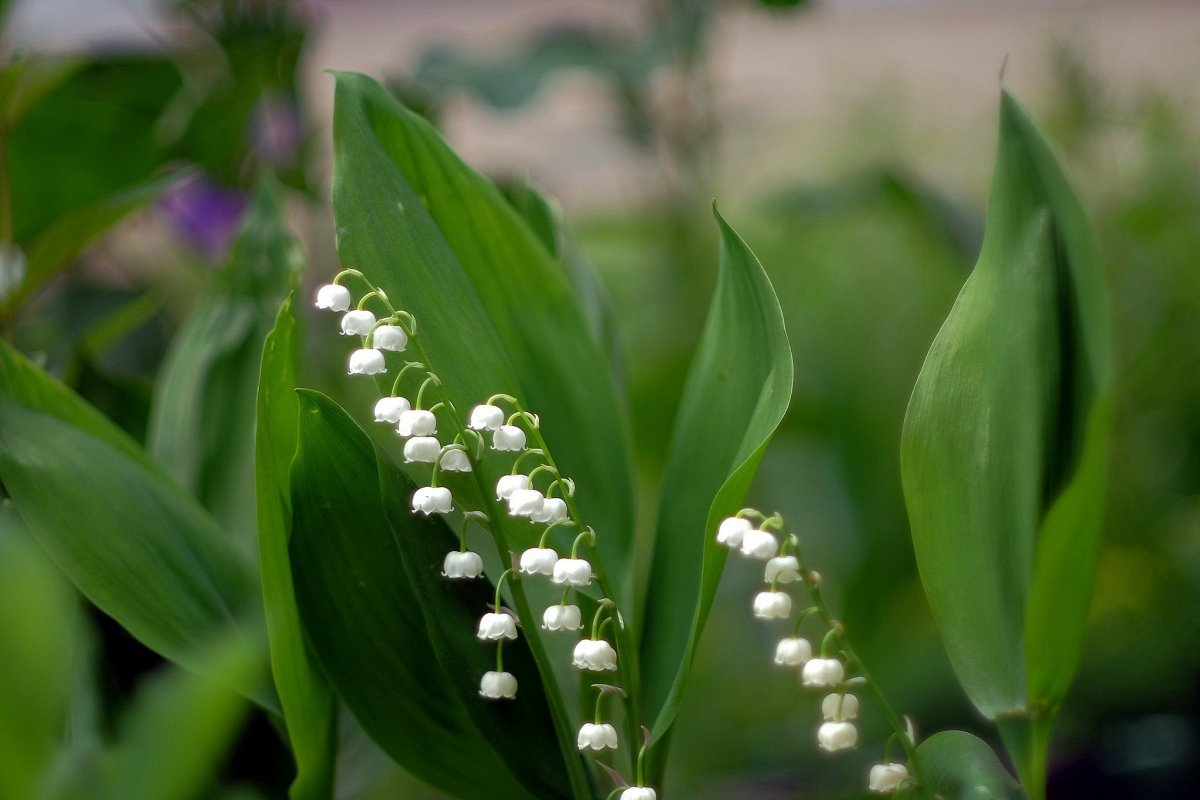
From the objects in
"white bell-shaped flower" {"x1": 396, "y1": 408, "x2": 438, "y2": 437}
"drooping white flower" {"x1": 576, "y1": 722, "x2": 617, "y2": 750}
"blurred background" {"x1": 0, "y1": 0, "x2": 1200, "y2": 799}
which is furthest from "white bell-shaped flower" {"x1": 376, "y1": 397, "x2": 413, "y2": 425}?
"blurred background" {"x1": 0, "y1": 0, "x2": 1200, "y2": 799}

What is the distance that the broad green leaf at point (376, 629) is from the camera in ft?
1.05

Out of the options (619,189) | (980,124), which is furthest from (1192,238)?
(619,189)

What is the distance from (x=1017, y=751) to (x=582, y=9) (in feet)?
7.54

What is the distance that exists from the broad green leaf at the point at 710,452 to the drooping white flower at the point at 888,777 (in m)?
0.06

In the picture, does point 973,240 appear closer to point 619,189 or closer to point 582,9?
point 619,189

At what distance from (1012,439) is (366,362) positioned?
190mm

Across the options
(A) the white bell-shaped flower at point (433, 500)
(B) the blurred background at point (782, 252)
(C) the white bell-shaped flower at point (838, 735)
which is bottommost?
(C) the white bell-shaped flower at point (838, 735)

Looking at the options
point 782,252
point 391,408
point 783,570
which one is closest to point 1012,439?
point 783,570

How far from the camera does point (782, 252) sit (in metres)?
1.07

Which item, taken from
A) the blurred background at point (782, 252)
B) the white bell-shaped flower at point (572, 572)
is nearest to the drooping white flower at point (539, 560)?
the white bell-shaped flower at point (572, 572)

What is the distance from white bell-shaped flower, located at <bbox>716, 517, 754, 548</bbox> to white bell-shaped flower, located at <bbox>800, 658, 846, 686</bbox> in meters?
0.04

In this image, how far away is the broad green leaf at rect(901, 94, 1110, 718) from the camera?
11.4 inches

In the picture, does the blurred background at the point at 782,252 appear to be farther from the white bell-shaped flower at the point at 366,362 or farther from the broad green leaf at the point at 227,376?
the white bell-shaped flower at the point at 366,362

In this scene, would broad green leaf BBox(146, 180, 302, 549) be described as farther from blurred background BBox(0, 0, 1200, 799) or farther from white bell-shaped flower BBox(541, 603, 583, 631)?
white bell-shaped flower BBox(541, 603, 583, 631)
